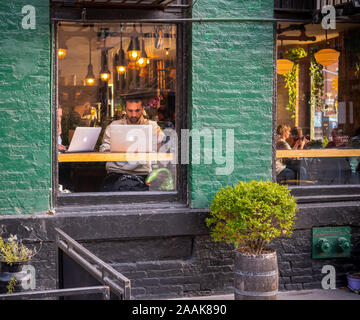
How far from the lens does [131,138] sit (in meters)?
6.91

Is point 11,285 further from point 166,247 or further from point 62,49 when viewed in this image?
point 62,49

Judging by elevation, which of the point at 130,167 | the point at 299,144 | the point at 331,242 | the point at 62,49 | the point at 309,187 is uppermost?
the point at 62,49

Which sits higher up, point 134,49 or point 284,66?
point 134,49

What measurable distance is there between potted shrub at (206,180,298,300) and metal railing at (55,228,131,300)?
199 cm

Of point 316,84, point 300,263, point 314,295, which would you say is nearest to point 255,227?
point 300,263

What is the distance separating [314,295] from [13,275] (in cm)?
364

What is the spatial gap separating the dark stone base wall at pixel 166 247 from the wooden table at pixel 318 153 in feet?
2.26

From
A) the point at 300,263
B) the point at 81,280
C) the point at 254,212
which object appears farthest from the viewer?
the point at 300,263

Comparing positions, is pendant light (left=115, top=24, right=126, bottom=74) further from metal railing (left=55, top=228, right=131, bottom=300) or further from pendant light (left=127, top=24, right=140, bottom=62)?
metal railing (left=55, top=228, right=131, bottom=300)

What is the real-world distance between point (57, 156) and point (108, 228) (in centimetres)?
97

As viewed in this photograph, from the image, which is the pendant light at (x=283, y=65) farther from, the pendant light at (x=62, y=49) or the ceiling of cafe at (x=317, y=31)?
the pendant light at (x=62, y=49)
